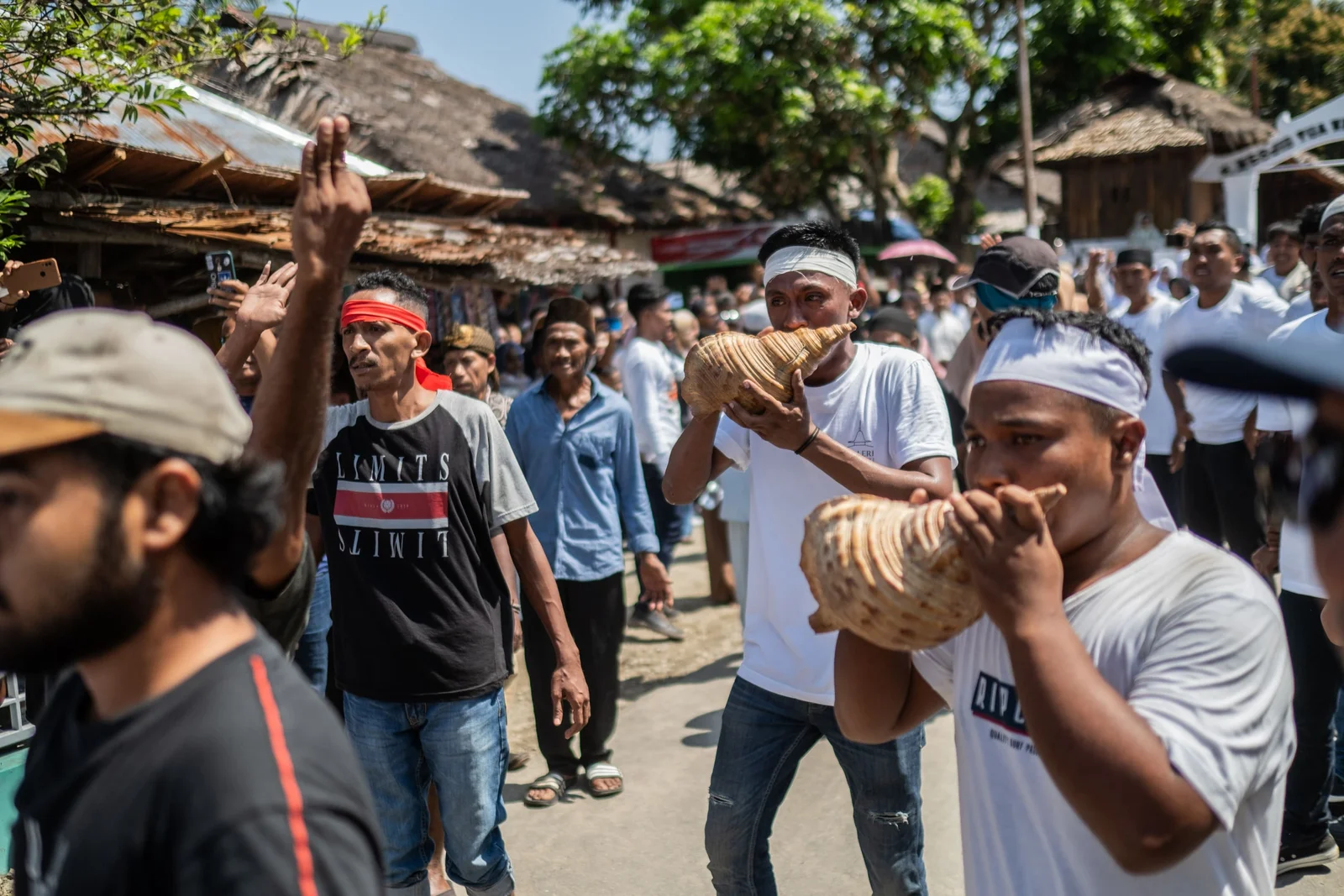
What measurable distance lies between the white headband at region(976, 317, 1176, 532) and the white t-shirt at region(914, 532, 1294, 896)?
211mm

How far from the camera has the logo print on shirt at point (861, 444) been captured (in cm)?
346

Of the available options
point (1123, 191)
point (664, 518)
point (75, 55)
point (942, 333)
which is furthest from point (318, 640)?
point (1123, 191)

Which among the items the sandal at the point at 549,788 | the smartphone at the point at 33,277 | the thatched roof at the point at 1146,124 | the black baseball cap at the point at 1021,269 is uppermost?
the thatched roof at the point at 1146,124

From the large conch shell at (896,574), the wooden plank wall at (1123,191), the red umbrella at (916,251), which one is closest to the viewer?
the large conch shell at (896,574)

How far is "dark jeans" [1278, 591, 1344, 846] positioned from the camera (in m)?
4.34

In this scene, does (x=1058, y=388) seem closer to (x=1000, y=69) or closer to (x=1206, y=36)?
(x=1000, y=69)

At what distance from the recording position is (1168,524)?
6.60ft

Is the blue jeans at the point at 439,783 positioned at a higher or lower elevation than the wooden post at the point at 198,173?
lower

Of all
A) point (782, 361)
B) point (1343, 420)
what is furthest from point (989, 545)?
point (782, 361)

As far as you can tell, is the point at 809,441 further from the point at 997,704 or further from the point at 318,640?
the point at 318,640

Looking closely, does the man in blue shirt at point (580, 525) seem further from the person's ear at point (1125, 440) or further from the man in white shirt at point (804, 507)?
the person's ear at point (1125, 440)

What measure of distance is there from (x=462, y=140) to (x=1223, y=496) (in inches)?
540

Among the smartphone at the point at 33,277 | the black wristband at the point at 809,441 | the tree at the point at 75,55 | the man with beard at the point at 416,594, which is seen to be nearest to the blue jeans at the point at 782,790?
the black wristband at the point at 809,441

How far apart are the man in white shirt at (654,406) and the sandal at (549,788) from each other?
2475 millimetres
